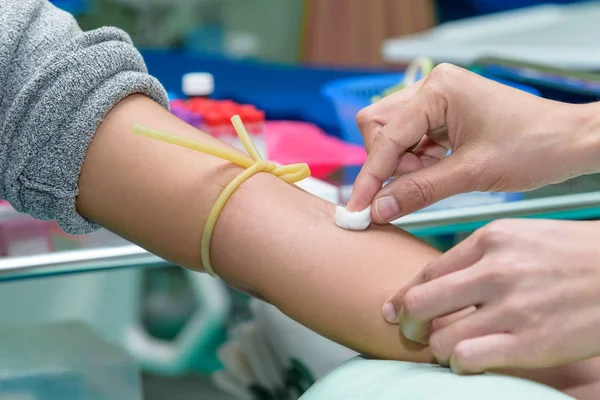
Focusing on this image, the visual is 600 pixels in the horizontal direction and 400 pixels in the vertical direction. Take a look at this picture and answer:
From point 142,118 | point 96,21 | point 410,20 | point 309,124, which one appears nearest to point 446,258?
point 142,118

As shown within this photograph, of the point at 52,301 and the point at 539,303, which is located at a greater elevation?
the point at 539,303

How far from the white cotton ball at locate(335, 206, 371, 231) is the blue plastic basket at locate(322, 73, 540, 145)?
0.62 metres

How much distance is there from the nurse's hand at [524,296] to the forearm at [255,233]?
0.38 ft

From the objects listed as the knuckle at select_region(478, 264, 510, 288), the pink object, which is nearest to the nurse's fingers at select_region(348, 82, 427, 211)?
the knuckle at select_region(478, 264, 510, 288)

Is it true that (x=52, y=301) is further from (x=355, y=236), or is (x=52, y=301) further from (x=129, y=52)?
(x=355, y=236)

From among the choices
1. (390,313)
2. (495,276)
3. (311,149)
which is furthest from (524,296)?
(311,149)

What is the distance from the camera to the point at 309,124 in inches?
62.6

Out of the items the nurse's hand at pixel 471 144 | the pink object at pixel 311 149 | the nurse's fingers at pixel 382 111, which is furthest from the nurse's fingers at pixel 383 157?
the pink object at pixel 311 149

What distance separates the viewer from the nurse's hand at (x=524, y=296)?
24.1 inches

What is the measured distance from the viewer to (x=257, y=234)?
0.80m

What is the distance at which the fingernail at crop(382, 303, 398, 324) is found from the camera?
2.36 feet

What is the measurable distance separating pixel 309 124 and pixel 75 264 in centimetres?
75

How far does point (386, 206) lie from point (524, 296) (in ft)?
0.72

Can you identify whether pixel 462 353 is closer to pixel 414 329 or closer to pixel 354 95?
pixel 414 329
